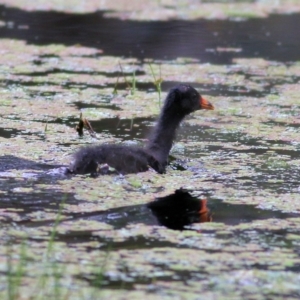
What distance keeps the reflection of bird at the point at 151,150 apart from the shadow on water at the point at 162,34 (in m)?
4.83

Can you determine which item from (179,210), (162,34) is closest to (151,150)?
(179,210)

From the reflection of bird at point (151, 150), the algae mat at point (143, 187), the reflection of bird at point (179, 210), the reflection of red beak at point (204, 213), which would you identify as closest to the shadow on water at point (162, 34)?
the algae mat at point (143, 187)

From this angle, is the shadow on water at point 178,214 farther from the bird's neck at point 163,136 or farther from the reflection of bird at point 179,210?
the bird's neck at point 163,136

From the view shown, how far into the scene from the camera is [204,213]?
5.71m

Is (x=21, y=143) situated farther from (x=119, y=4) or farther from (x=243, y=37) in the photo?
(x=119, y=4)

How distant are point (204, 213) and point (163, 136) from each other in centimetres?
194

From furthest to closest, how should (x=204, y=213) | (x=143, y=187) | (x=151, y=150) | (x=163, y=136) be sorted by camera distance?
(x=163, y=136)
(x=151, y=150)
(x=143, y=187)
(x=204, y=213)

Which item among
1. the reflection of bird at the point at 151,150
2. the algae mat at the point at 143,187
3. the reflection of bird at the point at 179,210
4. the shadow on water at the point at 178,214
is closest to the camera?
the algae mat at the point at 143,187

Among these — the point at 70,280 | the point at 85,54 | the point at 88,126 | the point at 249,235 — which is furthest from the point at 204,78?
the point at 70,280

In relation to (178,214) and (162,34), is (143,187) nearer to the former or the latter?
(178,214)

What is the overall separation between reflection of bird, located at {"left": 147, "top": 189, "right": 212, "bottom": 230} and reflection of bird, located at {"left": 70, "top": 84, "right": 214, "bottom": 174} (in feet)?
2.02

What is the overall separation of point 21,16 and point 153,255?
40.9ft

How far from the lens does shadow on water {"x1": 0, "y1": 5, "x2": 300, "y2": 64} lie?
1328 cm

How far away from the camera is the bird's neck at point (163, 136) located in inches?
291
